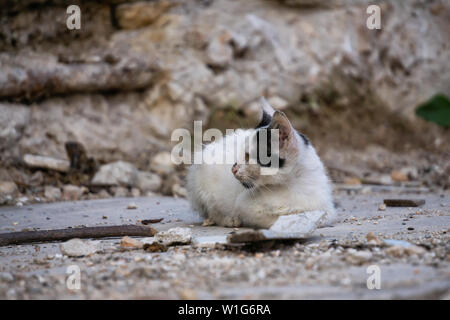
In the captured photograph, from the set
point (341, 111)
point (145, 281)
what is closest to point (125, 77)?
point (341, 111)

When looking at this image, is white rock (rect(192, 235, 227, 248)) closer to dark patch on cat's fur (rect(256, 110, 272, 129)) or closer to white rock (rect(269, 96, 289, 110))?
dark patch on cat's fur (rect(256, 110, 272, 129))

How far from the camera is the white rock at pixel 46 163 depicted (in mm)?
6230

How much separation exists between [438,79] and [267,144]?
20.7 feet

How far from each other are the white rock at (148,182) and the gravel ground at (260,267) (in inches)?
103

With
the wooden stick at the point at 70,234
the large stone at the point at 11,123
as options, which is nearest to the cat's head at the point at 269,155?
the wooden stick at the point at 70,234

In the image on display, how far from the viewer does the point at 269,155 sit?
3836 mm

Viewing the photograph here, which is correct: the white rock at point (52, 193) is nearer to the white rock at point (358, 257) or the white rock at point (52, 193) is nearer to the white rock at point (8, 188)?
the white rock at point (8, 188)

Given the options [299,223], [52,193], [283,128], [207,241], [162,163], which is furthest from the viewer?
[162,163]

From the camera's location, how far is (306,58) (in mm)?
8406

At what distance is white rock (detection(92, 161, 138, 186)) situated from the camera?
246 inches

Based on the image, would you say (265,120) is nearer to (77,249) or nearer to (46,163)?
(77,249)

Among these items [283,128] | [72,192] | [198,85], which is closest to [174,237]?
[283,128]

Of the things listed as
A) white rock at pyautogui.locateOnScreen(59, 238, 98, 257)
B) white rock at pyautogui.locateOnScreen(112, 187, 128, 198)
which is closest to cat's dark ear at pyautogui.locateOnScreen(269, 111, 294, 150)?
white rock at pyautogui.locateOnScreen(59, 238, 98, 257)

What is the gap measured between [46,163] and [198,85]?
2443mm
